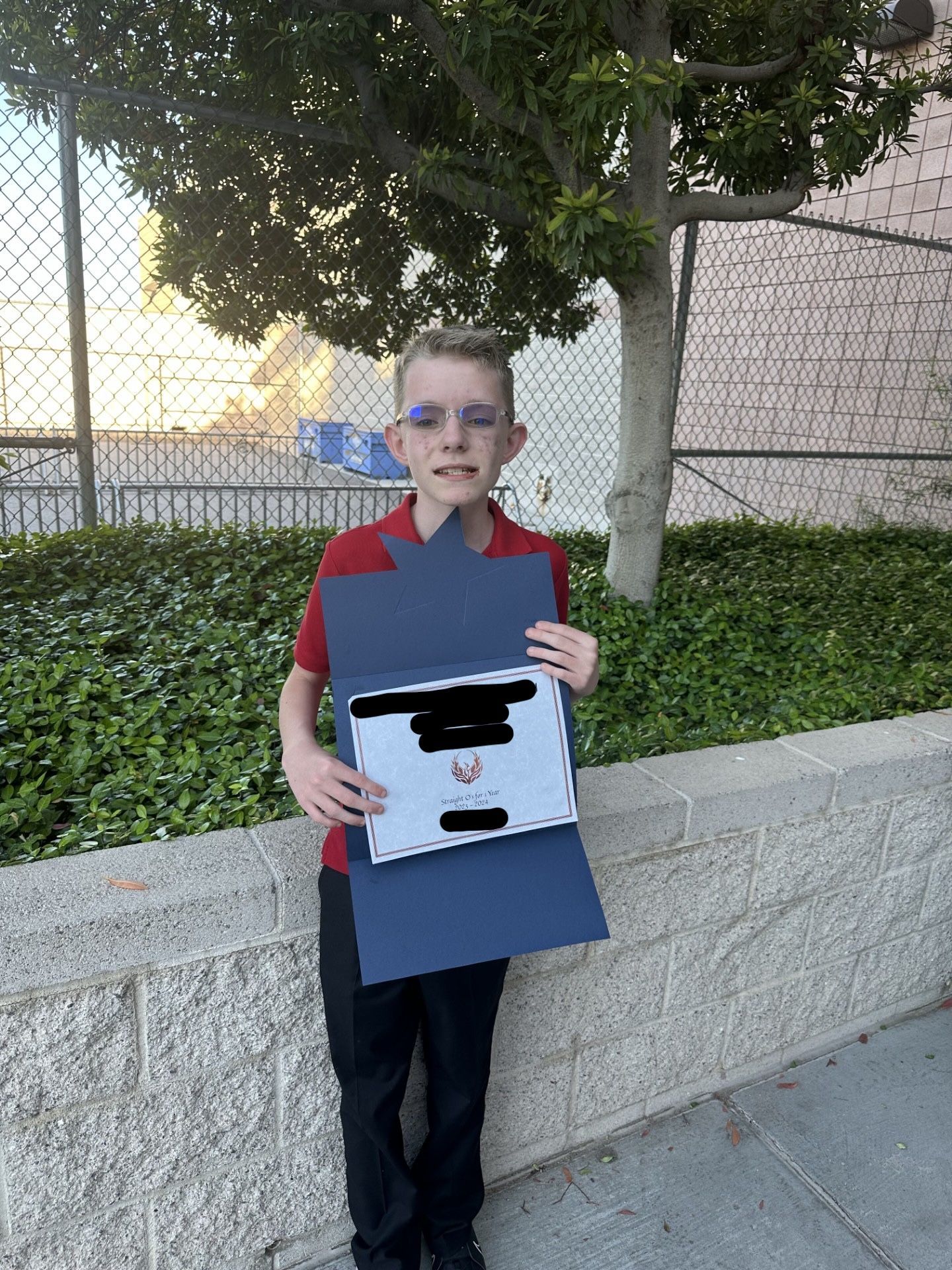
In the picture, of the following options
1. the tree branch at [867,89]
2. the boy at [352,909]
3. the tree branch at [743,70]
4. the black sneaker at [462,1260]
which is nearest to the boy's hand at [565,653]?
the boy at [352,909]

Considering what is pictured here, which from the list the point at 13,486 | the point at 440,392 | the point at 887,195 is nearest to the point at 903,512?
the point at 887,195

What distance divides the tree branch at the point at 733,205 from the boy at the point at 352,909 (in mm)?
2713

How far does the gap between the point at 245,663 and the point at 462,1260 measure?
6.41ft

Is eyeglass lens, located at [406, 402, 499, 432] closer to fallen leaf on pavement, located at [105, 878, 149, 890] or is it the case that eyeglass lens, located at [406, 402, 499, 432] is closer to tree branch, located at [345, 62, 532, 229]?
fallen leaf on pavement, located at [105, 878, 149, 890]

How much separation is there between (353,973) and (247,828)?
0.40 metres

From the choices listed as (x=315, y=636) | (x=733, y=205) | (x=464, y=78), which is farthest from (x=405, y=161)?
(x=315, y=636)

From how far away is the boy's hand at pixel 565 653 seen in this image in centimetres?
134

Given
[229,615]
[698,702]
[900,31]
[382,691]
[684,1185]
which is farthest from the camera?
[900,31]

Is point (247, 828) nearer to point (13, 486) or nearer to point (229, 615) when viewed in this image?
point (229, 615)

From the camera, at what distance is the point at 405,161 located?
13.7 feet

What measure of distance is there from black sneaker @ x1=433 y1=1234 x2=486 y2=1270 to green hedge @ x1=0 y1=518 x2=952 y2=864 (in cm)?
97

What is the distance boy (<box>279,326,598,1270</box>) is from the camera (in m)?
1.41

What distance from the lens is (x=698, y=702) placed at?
329 cm

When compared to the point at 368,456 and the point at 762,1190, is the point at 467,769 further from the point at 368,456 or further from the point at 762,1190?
the point at 368,456
